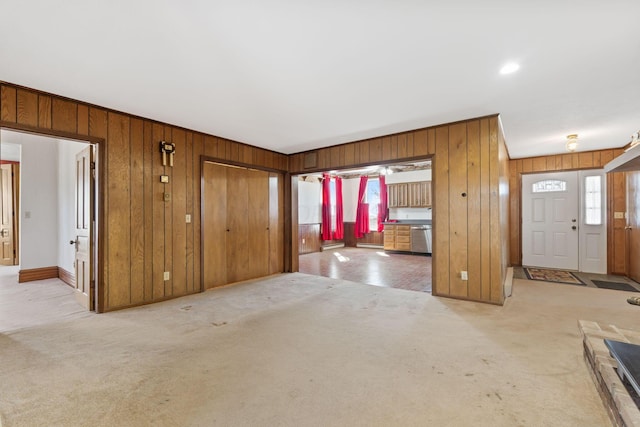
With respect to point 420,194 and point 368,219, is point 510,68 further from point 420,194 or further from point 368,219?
point 368,219

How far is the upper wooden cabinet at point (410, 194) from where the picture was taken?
8.68 m

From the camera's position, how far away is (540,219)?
6.11m

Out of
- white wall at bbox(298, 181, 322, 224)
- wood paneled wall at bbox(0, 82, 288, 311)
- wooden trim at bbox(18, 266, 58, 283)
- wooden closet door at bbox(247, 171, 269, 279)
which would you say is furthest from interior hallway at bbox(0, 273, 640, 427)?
white wall at bbox(298, 181, 322, 224)

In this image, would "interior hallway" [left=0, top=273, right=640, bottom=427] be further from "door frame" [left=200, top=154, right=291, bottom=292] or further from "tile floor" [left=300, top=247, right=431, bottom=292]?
"tile floor" [left=300, top=247, right=431, bottom=292]

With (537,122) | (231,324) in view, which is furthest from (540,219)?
(231,324)

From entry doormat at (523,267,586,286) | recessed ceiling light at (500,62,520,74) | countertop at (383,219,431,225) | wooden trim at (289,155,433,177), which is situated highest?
recessed ceiling light at (500,62,520,74)

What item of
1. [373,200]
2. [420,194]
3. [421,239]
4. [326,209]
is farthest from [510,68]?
[373,200]

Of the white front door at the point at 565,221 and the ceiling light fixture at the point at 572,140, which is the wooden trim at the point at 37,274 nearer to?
the ceiling light fixture at the point at 572,140

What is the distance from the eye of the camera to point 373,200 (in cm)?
1017

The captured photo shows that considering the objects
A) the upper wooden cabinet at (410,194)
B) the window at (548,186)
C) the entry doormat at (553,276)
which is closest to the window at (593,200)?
the window at (548,186)

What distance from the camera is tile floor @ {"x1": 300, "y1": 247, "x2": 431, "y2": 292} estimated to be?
195 inches

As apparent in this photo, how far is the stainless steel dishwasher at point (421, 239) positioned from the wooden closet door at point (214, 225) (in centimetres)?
577

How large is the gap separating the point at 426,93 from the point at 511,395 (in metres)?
2.75

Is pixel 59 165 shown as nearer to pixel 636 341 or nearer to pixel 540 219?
pixel 636 341
